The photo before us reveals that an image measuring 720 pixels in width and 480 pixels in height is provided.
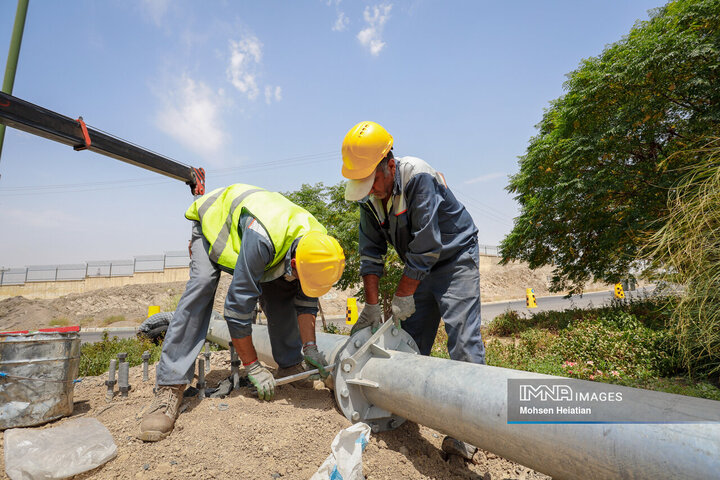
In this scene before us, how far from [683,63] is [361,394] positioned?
808cm

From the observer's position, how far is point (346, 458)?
6.22ft

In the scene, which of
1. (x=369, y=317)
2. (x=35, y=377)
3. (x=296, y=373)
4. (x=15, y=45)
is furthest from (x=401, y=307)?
(x=15, y=45)

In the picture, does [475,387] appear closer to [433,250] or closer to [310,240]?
[433,250]

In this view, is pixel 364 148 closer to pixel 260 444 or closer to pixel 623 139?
pixel 260 444

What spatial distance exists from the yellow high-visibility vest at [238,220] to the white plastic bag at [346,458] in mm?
1391

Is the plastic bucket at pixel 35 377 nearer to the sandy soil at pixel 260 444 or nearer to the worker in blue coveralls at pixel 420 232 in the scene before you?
the sandy soil at pixel 260 444

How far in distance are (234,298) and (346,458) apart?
1.35 meters

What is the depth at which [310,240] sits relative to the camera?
2.82 meters

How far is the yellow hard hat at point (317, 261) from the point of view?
2.79m

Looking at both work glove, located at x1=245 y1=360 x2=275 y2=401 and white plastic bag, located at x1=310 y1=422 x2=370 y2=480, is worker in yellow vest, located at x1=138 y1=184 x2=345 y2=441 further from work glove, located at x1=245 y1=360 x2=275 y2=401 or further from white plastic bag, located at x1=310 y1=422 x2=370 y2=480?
white plastic bag, located at x1=310 y1=422 x2=370 y2=480

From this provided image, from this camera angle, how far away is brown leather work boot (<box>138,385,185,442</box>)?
2373mm

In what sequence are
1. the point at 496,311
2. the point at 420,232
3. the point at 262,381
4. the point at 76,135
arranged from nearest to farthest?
1. the point at 420,232
2. the point at 262,381
3. the point at 76,135
4. the point at 496,311

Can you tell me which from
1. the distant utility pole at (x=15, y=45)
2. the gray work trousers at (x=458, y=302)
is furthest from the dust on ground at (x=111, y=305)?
the gray work trousers at (x=458, y=302)

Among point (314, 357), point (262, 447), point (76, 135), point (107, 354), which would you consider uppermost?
point (76, 135)
